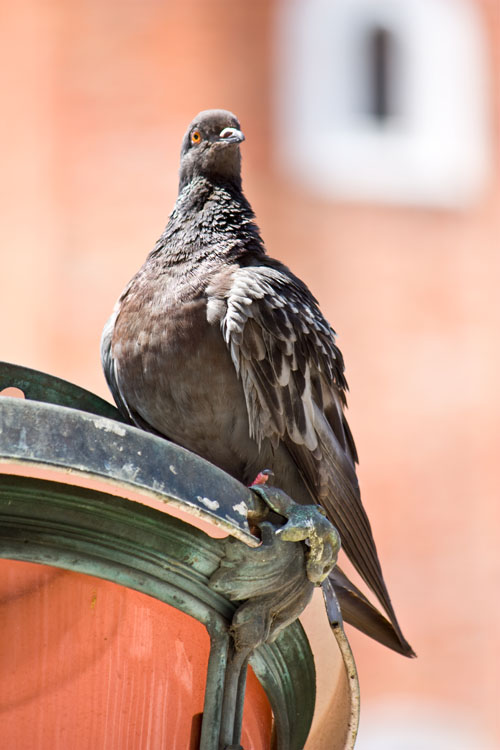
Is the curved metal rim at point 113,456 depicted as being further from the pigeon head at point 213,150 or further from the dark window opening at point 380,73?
the dark window opening at point 380,73

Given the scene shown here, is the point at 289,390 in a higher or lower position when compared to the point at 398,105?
lower

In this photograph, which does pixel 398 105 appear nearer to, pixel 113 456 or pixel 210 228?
pixel 210 228

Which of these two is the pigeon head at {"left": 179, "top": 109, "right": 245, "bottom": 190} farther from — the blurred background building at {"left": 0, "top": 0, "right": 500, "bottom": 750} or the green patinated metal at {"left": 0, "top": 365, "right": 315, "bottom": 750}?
the blurred background building at {"left": 0, "top": 0, "right": 500, "bottom": 750}

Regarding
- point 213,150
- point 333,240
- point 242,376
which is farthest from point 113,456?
point 333,240

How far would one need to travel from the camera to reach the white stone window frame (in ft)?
69.4

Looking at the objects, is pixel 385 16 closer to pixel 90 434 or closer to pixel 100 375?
pixel 100 375

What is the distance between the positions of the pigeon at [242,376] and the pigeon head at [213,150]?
2.26ft

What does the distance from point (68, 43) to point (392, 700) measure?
10333mm

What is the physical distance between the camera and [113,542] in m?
3.32

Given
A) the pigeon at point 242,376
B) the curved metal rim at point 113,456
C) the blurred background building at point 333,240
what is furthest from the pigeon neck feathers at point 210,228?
the blurred background building at point 333,240

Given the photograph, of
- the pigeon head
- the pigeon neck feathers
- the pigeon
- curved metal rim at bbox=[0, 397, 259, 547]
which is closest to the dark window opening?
the pigeon head

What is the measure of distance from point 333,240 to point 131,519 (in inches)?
694

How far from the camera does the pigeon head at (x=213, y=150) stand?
20.8 feet

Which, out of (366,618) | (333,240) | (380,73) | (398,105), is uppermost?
(380,73)
